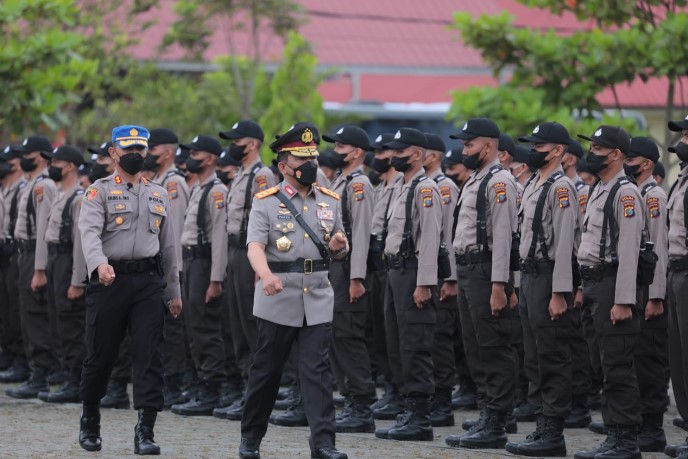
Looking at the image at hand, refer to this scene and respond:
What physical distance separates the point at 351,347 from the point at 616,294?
8.49ft

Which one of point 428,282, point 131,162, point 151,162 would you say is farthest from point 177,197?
point 428,282

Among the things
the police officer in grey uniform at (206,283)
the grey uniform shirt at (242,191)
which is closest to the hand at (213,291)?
the police officer in grey uniform at (206,283)

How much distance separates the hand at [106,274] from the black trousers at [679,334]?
3772 mm

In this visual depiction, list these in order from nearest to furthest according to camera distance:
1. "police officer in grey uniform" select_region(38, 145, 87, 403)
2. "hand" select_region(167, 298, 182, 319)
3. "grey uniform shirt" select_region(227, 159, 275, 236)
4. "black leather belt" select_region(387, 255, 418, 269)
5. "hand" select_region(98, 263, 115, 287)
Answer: "hand" select_region(98, 263, 115, 287) → "hand" select_region(167, 298, 182, 319) → "black leather belt" select_region(387, 255, 418, 269) → "grey uniform shirt" select_region(227, 159, 275, 236) → "police officer in grey uniform" select_region(38, 145, 87, 403)

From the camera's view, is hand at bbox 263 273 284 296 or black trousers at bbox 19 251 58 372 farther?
Result: black trousers at bbox 19 251 58 372

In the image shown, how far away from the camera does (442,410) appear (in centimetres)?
1177

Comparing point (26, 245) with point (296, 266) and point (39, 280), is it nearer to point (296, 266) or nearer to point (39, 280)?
point (39, 280)

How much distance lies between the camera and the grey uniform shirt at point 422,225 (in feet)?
35.4

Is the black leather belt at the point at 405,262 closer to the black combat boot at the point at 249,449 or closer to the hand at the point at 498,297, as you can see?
the hand at the point at 498,297

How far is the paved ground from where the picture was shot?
9.87 meters

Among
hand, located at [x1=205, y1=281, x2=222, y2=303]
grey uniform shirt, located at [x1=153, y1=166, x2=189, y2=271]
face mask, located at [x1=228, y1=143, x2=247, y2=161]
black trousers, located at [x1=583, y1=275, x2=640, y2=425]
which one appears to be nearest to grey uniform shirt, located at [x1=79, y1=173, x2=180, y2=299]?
face mask, located at [x1=228, y1=143, x2=247, y2=161]

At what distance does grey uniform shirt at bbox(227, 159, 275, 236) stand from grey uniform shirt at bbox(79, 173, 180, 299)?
202 cm

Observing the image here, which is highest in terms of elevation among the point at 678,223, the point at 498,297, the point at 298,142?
the point at 298,142

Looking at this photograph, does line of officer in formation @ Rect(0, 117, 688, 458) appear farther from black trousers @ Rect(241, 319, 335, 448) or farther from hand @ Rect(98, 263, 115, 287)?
hand @ Rect(98, 263, 115, 287)
